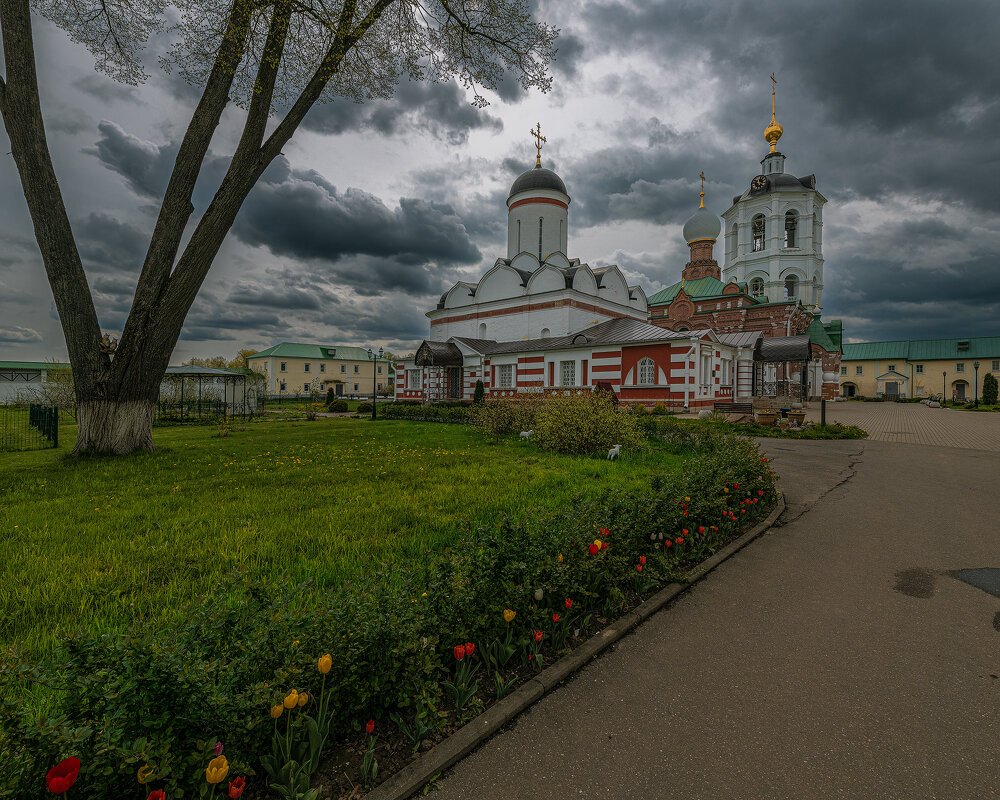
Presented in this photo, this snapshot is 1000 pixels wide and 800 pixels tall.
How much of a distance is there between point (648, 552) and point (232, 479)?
6.40 metres

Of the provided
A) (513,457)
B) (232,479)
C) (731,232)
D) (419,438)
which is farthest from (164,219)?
(731,232)

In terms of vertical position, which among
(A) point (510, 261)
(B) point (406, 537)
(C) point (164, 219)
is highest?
(A) point (510, 261)

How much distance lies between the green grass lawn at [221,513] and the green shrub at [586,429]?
64 centimetres

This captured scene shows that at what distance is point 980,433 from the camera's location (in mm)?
16656

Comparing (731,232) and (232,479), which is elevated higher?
(731,232)

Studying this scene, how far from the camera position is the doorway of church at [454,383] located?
106 feet

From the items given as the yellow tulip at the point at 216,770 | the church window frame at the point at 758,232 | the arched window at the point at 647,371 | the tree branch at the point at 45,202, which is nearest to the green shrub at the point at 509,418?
the tree branch at the point at 45,202

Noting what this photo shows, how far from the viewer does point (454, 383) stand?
32469 mm

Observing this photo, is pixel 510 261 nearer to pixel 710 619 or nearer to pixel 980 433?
pixel 980 433

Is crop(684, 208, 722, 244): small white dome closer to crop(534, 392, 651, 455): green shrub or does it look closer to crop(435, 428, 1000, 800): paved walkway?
crop(534, 392, 651, 455): green shrub

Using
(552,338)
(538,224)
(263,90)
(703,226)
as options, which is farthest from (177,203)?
(703,226)

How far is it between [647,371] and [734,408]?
15.0ft

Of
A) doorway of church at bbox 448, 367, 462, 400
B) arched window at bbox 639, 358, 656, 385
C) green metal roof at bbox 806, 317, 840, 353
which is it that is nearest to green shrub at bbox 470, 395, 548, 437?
arched window at bbox 639, 358, 656, 385

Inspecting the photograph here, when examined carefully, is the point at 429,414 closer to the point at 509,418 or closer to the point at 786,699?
the point at 509,418
